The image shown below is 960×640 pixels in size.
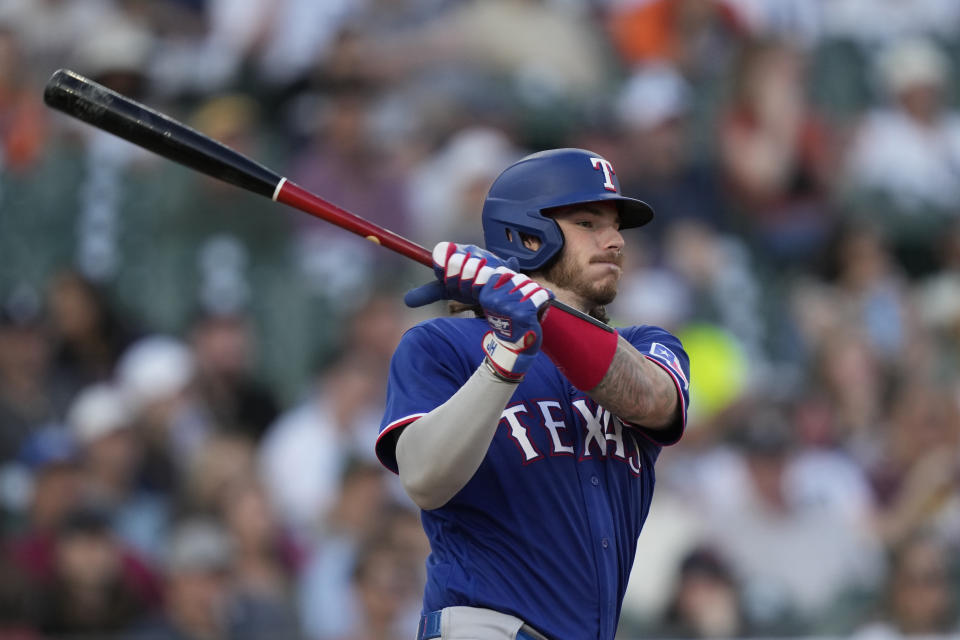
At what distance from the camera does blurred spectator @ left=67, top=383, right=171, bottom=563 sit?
20.5ft

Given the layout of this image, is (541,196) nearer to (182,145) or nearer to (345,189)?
(182,145)

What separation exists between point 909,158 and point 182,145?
283 inches

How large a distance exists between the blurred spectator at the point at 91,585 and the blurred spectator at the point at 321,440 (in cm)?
81

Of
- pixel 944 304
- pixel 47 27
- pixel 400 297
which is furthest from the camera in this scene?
pixel 944 304

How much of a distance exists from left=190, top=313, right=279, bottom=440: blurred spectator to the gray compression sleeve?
4.08 meters

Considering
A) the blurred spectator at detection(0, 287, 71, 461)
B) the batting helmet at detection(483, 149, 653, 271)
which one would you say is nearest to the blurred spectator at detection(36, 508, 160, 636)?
the blurred spectator at detection(0, 287, 71, 461)

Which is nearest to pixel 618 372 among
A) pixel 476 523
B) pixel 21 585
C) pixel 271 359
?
pixel 476 523

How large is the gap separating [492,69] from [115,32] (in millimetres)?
2354

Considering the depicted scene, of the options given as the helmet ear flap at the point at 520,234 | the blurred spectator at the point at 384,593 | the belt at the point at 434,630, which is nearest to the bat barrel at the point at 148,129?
the helmet ear flap at the point at 520,234

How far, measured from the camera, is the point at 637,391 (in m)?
2.93

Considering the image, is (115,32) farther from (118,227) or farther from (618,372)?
(618,372)

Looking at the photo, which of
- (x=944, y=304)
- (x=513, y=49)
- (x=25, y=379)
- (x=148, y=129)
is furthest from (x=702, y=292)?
(x=148, y=129)

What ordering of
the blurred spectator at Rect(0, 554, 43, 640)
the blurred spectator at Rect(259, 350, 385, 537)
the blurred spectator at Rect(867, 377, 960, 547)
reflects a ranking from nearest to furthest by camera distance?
the blurred spectator at Rect(0, 554, 43, 640), the blurred spectator at Rect(259, 350, 385, 537), the blurred spectator at Rect(867, 377, 960, 547)

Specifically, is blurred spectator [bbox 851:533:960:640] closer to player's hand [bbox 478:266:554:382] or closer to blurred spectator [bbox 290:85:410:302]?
blurred spectator [bbox 290:85:410:302]
